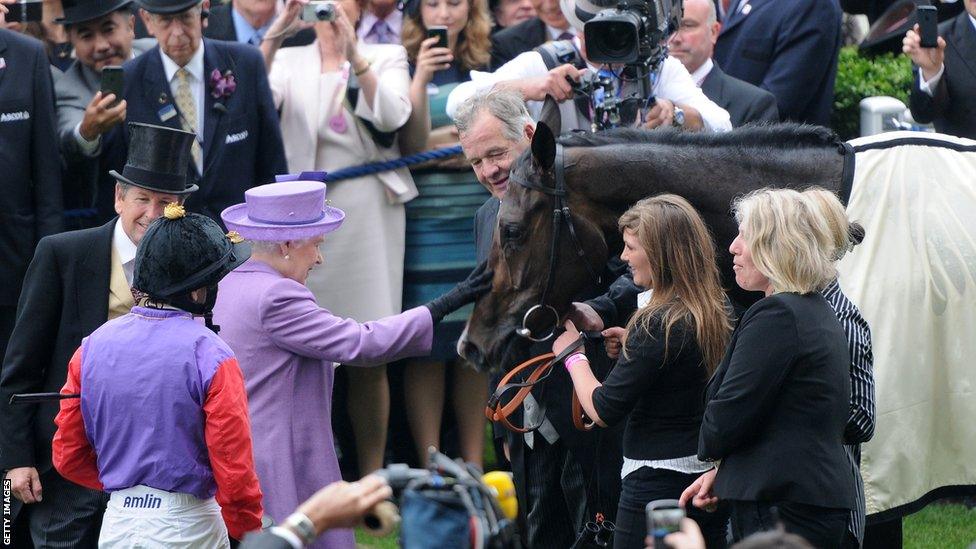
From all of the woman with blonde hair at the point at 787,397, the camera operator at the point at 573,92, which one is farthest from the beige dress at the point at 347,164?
the woman with blonde hair at the point at 787,397

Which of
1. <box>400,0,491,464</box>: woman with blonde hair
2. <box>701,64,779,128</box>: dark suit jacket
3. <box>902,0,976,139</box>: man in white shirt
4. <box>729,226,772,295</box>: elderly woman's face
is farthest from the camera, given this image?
<box>400,0,491,464</box>: woman with blonde hair

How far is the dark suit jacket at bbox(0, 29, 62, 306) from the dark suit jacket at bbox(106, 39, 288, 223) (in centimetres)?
35

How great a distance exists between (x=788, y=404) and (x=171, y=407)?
1818 mm

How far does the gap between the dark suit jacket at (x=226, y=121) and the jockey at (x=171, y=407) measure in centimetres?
250

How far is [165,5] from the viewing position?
720cm

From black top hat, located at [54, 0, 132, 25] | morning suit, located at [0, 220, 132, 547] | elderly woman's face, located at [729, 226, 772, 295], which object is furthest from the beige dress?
elderly woman's face, located at [729, 226, 772, 295]

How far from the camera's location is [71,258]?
221 inches

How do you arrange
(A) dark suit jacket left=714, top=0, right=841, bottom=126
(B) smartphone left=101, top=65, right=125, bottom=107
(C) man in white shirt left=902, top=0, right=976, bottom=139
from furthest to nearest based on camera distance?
(A) dark suit jacket left=714, top=0, right=841, bottom=126
(C) man in white shirt left=902, top=0, right=976, bottom=139
(B) smartphone left=101, top=65, right=125, bottom=107

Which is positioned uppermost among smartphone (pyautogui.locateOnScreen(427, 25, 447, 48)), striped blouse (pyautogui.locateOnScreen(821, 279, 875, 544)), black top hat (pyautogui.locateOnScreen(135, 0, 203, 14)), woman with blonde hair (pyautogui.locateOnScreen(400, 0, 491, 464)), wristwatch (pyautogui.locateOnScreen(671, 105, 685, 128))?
black top hat (pyautogui.locateOnScreen(135, 0, 203, 14))

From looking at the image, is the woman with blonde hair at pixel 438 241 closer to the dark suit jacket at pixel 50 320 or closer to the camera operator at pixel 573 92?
the camera operator at pixel 573 92

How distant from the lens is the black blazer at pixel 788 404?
427 centimetres

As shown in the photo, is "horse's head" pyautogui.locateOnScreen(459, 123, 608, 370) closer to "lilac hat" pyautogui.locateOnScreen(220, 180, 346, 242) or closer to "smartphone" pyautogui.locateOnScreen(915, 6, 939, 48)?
"lilac hat" pyautogui.locateOnScreen(220, 180, 346, 242)

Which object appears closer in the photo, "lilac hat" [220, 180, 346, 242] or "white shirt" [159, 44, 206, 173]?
"lilac hat" [220, 180, 346, 242]

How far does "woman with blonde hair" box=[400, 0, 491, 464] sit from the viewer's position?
7.85 metres
